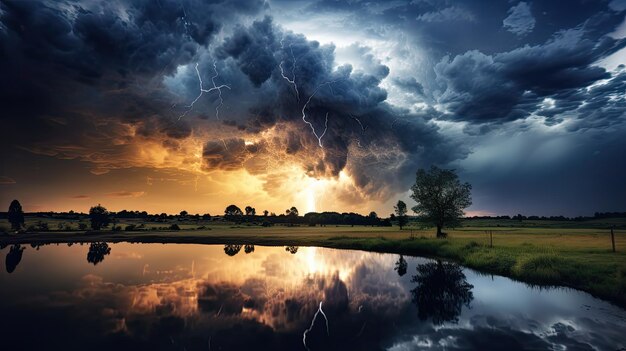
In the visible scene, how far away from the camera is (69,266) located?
114ft

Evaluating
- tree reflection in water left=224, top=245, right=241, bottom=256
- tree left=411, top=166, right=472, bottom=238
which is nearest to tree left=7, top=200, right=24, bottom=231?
tree reflection in water left=224, top=245, right=241, bottom=256

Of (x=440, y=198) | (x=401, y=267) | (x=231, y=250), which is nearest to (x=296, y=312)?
(x=401, y=267)

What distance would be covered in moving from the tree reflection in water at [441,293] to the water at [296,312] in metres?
0.10

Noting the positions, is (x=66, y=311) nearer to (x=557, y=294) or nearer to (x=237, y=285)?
(x=237, y=285)

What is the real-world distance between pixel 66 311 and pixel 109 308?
6.70 ft

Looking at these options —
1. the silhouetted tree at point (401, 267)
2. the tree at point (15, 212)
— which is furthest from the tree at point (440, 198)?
the tree at point (15, 212)

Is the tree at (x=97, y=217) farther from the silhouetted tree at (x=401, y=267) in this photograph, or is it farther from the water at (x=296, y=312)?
the silhouetted tree at (x=401, y=267)

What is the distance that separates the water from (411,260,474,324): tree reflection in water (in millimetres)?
96

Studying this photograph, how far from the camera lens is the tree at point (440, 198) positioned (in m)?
64.9

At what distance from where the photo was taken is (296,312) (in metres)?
17.5

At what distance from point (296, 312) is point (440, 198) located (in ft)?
182

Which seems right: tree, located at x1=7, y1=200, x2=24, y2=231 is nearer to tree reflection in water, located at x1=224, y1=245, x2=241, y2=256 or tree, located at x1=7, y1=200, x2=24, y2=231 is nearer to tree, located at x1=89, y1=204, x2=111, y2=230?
tree, located at x1=89, y1=204, x2=111, y2=230

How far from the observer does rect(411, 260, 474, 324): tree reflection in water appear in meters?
17.3

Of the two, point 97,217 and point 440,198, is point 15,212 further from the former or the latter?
point 440,198
